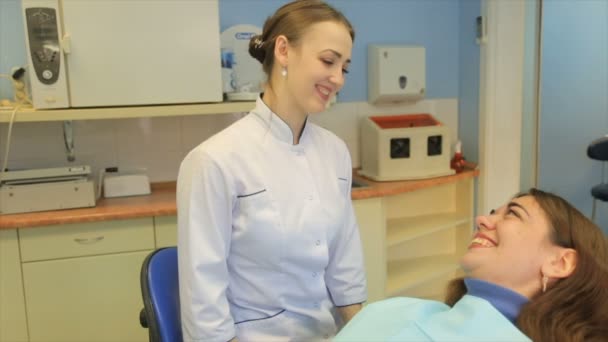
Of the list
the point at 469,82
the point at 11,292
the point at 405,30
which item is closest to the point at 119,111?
the point at 11,292

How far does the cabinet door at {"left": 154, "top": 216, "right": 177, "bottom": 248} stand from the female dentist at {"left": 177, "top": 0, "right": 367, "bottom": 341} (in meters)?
0.87

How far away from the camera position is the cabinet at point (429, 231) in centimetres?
284

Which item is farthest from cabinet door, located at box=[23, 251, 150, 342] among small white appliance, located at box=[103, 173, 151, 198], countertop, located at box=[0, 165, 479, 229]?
small white appliance, located at box=[103, 173, 151, 198]

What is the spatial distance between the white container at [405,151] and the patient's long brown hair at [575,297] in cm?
156

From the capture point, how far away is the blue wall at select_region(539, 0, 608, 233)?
288 cm

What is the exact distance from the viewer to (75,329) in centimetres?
211

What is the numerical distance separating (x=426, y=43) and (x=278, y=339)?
217 cm

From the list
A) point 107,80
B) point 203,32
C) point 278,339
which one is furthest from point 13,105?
point 278,339

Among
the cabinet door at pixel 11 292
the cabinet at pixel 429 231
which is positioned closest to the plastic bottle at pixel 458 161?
the cabinet at pixel 429 231

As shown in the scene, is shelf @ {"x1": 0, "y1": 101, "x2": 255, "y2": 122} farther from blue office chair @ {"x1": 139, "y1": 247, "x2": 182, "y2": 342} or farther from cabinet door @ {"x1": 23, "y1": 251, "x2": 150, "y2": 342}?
blue office chair @ {"x1": 139, "y1": 247, "x2": 182, "y2": 342}

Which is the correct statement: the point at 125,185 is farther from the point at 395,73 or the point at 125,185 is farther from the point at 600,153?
the point at 600,153

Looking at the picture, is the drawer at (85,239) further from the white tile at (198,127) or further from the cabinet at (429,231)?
the cabinet at (429,231)

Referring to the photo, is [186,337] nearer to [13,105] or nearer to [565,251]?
[565,251]

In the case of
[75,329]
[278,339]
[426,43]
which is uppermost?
[426,43]
